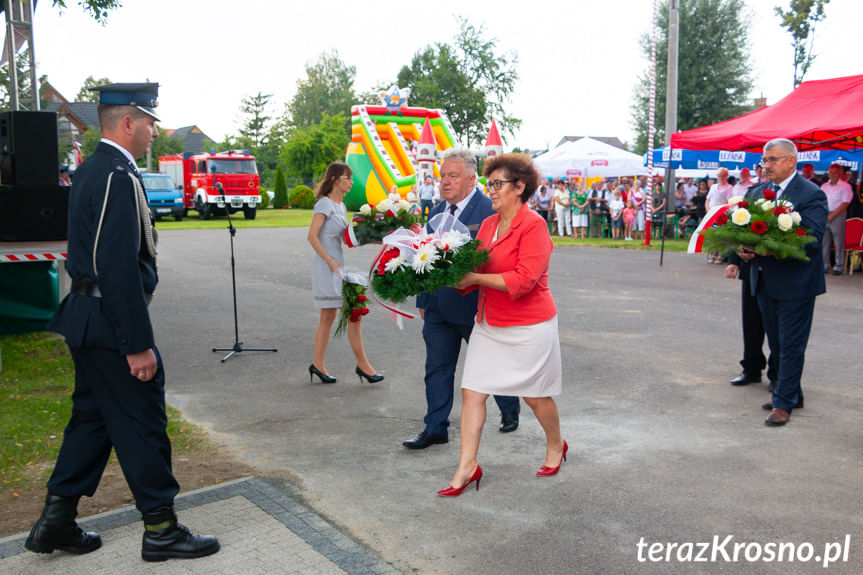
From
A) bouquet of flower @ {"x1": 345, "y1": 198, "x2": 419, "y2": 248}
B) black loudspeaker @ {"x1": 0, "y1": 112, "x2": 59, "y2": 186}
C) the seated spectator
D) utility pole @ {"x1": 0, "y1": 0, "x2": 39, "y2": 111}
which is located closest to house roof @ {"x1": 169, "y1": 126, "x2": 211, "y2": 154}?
utility pole @ {"x1": 0, "y1": 0, "x2": 39, "y2": 111}

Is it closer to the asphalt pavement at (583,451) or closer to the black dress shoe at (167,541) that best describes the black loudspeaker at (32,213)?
the asphalt pavement at (583,451)

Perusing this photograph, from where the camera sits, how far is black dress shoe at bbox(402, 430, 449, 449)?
5.27 meters

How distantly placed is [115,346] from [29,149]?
284 inches

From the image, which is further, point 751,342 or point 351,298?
point 751,342

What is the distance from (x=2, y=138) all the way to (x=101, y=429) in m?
7.53

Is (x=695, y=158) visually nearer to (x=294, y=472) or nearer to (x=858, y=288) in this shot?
(x=858, y=288)

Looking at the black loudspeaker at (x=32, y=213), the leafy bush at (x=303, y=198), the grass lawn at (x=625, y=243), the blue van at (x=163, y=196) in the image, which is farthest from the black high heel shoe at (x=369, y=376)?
the leafy bush at (x=303, y=198)

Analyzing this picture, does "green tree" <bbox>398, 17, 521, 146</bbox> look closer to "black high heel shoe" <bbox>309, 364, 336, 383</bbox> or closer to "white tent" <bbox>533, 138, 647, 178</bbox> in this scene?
"white tent" <bbox>533, 138, 647, 178</bbox>

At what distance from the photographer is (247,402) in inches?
256

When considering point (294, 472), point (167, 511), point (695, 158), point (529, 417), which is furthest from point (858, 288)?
point (167, 511)

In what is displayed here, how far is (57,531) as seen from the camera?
3.66 m

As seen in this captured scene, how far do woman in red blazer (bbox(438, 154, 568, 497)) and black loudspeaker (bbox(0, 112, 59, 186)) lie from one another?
724 centimetres

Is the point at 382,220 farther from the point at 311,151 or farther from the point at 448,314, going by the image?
Result: the point at 311,151
